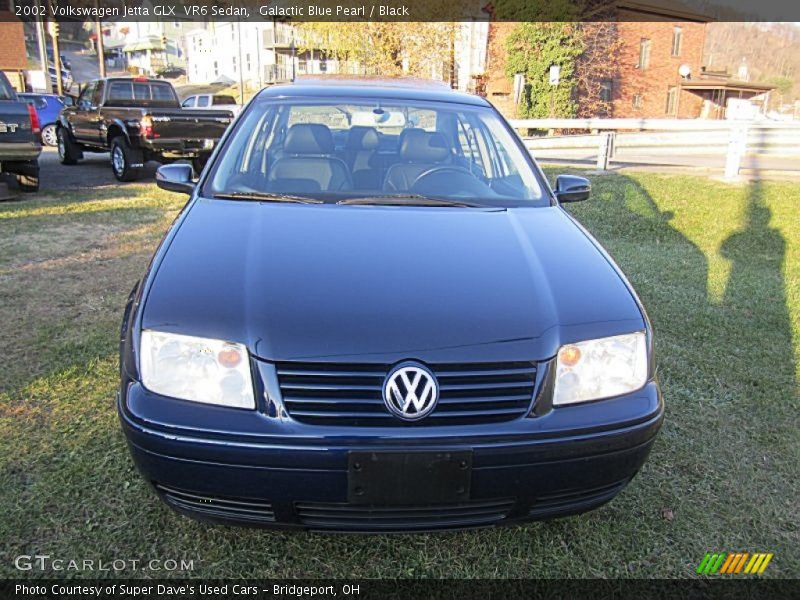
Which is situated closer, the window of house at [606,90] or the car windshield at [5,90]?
the car windshield at [5,90]

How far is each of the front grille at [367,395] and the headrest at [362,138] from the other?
5.74 feet

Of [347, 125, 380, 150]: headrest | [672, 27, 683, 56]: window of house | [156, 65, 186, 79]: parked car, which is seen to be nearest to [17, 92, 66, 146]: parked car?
[347, 125, 380, 150]: headrest

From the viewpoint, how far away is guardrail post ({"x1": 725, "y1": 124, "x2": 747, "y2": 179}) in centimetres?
871

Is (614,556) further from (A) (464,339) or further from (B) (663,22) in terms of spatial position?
(B) (663,22)

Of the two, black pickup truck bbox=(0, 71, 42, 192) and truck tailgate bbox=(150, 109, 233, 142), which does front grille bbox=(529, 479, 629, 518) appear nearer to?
black pickup truck bbox=(0, 71, 42, 192)

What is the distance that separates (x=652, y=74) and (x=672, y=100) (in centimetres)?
220

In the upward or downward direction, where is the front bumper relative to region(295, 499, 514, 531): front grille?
upward

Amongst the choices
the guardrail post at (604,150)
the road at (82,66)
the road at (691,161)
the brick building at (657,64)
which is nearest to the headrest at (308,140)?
the guardrail post at (604,150)

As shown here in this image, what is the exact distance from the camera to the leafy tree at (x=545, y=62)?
28.5m

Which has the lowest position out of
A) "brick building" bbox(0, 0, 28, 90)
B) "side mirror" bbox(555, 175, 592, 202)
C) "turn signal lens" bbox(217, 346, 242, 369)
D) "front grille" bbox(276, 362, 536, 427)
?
"front grille" bbox(276, 362, 536, 427)

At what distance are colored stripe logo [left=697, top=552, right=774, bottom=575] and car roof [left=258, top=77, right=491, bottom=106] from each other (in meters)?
2.55

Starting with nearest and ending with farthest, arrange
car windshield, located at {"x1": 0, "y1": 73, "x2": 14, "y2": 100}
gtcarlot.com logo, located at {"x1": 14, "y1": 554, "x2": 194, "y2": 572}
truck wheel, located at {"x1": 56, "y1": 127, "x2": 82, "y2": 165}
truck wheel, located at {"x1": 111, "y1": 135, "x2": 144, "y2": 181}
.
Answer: gtcarlot.com logo, located at {"x1": 14, "y1": 554, "x2": 194, "y2": 572} → car windshield, located at {"x1": 0, "y1": 73, "x2": 14, "y2": 100} → truck wheel, located at {"x1": 111, "y1": 135, "x2": 144, "y2": 181} → truck wheel, located at {"x1": 56, "y1": 127, "x2": 82, "y2": 165}

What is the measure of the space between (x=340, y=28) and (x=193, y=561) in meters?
25.0

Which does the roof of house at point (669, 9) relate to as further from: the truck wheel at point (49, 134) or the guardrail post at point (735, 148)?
the truck wheel at point (49, 134)
